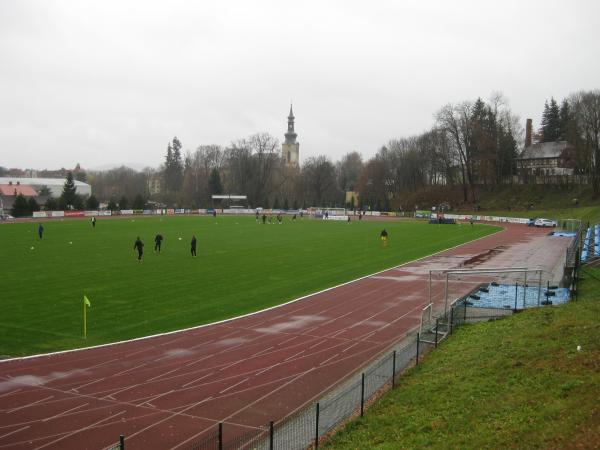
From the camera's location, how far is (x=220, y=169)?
481 feet

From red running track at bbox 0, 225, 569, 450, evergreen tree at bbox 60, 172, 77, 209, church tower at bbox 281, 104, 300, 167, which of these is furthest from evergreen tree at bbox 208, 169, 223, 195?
red running track at bbox 0, 225, 569, 450

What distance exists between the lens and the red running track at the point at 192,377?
11.4m

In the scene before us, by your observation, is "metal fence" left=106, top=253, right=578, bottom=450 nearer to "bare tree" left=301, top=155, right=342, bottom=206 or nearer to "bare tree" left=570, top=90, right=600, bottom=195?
"bare tree" left=570, top=90, right=600, bottom=195

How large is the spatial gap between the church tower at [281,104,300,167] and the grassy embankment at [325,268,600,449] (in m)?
167

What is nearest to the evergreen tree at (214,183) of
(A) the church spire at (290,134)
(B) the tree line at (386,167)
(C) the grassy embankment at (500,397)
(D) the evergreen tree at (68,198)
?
(B) the tree line at (386,167)

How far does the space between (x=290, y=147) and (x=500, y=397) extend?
17743cm

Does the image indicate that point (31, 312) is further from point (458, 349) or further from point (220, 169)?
point (220, 169)

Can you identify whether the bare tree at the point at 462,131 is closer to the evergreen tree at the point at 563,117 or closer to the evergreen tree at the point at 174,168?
the evergreen tree at the point at 563,117

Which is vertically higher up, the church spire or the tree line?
the church spire

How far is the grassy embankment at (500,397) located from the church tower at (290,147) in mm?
166673

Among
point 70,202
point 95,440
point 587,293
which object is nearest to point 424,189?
point 70,202

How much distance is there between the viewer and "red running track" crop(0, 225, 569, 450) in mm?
11438

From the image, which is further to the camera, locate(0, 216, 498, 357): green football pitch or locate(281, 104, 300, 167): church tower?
locate(281, 104, 300, 167): church tower

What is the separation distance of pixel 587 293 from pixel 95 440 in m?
20.3
